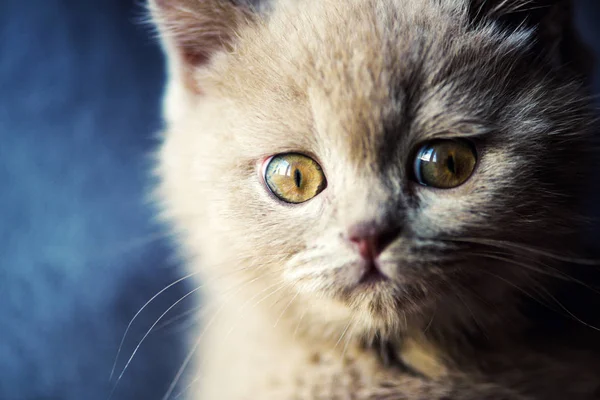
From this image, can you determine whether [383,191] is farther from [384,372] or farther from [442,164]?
[384,372]

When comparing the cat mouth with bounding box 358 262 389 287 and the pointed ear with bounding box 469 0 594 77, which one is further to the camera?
the pointed ear with bounding box 469 0 594 77

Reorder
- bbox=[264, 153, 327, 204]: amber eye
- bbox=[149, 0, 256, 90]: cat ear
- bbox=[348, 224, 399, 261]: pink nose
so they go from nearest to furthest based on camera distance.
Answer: bbox=[348, 224, 399, 261]: pink nose → bbox=[264, 153, 327, 204]: amber eye → bbox=[149, 0, 256, 90]: cat ear

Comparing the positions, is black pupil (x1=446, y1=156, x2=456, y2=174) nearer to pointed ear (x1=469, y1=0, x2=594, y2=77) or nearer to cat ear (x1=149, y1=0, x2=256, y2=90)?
pointed ear (x1=469, y1=0, x2=594, y2=77)

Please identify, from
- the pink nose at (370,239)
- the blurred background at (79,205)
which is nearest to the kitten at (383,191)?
the pink nose at (370,239)

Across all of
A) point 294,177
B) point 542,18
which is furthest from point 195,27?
point 542,18

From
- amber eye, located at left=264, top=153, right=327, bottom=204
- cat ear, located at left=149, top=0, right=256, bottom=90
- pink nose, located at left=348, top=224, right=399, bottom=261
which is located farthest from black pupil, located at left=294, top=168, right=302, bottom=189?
cat ear, located at left=149, top=0, right=256, bottom=90

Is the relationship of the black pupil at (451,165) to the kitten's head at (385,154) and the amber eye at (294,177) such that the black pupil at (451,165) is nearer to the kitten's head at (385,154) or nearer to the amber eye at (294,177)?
the kitten's head at (385,154)

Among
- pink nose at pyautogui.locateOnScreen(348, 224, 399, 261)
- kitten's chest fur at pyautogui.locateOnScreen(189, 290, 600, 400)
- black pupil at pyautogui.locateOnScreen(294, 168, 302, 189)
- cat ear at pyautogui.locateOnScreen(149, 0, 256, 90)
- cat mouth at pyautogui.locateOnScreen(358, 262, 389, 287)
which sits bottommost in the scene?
→ kitten's chest fur at pyautogui.locateOnScreen(189, 290, 600, 400)

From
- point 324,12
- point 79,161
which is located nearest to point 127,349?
point 79,161
